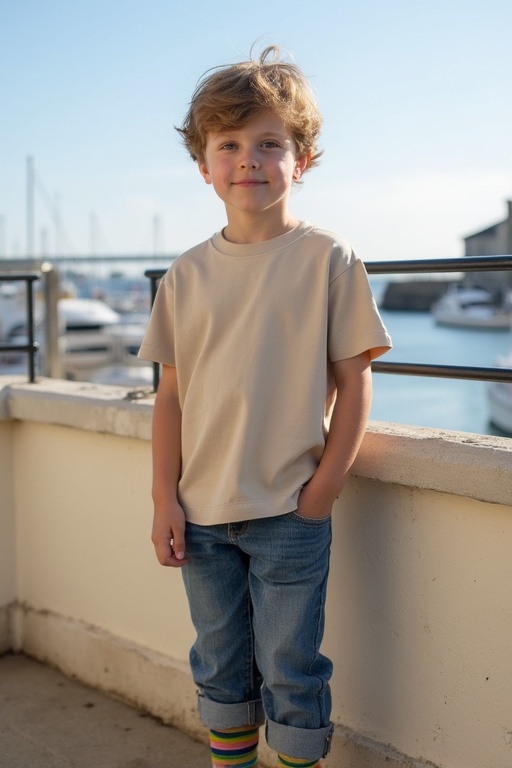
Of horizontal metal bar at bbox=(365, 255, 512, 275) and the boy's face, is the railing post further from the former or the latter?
the boy's face

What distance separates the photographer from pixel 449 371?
2.39m

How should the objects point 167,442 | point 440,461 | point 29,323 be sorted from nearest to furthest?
1. point 440,461
2. point 167,442
3. point 29,323

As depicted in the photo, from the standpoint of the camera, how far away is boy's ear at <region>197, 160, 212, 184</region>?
219 centimetres

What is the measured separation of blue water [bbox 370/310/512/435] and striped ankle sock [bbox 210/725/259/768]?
65.6 feet

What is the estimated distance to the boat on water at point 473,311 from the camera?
61375 mm

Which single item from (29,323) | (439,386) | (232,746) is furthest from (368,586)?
(439,386)

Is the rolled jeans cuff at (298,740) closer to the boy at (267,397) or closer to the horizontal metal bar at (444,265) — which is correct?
the boy at (267,397)

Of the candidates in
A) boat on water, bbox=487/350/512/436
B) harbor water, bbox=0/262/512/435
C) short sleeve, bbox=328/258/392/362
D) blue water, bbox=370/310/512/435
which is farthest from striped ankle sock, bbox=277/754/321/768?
boat on water, bbox=487/350/512/436

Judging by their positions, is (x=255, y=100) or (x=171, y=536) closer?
(x=255, y=100)

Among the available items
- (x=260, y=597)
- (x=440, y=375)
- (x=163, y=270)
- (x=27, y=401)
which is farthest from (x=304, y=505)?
(x=27, y=401)

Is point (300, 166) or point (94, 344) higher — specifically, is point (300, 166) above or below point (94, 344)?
above

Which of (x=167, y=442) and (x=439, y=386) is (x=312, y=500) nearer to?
(x=167, y=442)

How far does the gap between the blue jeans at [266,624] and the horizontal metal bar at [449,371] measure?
55 centimetres

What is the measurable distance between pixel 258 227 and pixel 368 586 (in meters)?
0.98
